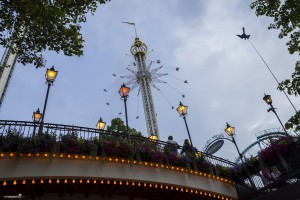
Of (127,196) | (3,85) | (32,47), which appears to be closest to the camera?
(32,47)

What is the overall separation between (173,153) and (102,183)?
419 centimetres

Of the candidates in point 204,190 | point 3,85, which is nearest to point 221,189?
point 204,190

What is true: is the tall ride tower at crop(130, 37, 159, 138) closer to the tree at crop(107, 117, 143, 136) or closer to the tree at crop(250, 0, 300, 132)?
the tree at crop(107, 117, 143, 136)

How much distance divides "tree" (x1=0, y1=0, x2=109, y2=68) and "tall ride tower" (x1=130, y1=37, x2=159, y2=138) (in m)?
30.1

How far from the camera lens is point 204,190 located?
1577 cm

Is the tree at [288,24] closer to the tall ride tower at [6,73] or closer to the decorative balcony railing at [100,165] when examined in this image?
the decorative balcony railing at [100,165]

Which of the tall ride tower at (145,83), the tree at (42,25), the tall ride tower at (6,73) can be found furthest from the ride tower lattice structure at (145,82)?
the tree at (42,25)

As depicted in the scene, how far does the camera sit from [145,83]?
1956 inches

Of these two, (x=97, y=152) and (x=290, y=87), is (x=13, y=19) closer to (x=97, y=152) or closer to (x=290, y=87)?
(x=97, y=152)

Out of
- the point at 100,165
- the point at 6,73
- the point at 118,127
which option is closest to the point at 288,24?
the point at 100,165

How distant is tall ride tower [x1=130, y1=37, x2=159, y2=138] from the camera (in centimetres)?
4450

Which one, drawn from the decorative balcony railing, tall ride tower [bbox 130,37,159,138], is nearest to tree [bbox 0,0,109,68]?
the decorative balcony railing

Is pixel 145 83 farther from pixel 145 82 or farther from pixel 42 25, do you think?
pixel 42 25

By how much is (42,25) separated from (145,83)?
125 feet
